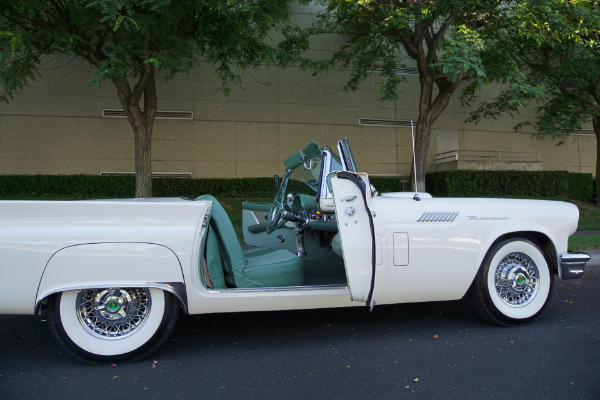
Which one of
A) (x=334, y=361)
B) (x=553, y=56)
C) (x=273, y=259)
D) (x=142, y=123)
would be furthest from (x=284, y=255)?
(x=553, y=56)

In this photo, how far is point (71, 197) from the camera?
12453 millimetres

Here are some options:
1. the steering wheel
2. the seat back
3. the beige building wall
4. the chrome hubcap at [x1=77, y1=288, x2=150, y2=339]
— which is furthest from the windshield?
the beige building wall

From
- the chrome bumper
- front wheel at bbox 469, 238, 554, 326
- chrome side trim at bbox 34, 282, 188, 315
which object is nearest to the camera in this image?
chrome side trim at bbox 34, 282, 188, 315

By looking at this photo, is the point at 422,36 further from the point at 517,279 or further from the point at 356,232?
the point at 356,232

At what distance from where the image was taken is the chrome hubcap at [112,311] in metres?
3.06

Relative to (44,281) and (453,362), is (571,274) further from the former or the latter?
(44,281)

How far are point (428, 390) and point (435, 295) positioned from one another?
1.04 metres

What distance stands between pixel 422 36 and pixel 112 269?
9.89 metres

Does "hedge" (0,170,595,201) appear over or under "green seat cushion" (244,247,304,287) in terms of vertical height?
over

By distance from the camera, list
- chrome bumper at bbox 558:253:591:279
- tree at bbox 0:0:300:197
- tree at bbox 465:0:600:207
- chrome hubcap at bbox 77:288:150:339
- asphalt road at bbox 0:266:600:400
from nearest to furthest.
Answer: asphalt road at bbox 0:266:600:400, chrome hubcap at bbox 77:288:150:339, chrome bumper at bbox 558:253:591:279, tree at bbox 0:0:300:197, tree at bbox 465:0:600:207

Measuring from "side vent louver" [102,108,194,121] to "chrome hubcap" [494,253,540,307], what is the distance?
41.1ft

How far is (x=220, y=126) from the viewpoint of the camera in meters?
14.8

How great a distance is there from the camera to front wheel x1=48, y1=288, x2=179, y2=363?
118 inches

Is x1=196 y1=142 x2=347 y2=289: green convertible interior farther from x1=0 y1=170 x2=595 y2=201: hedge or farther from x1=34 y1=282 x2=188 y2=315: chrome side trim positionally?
x1=0 y1=170 x2=595 y2=201: hedge
